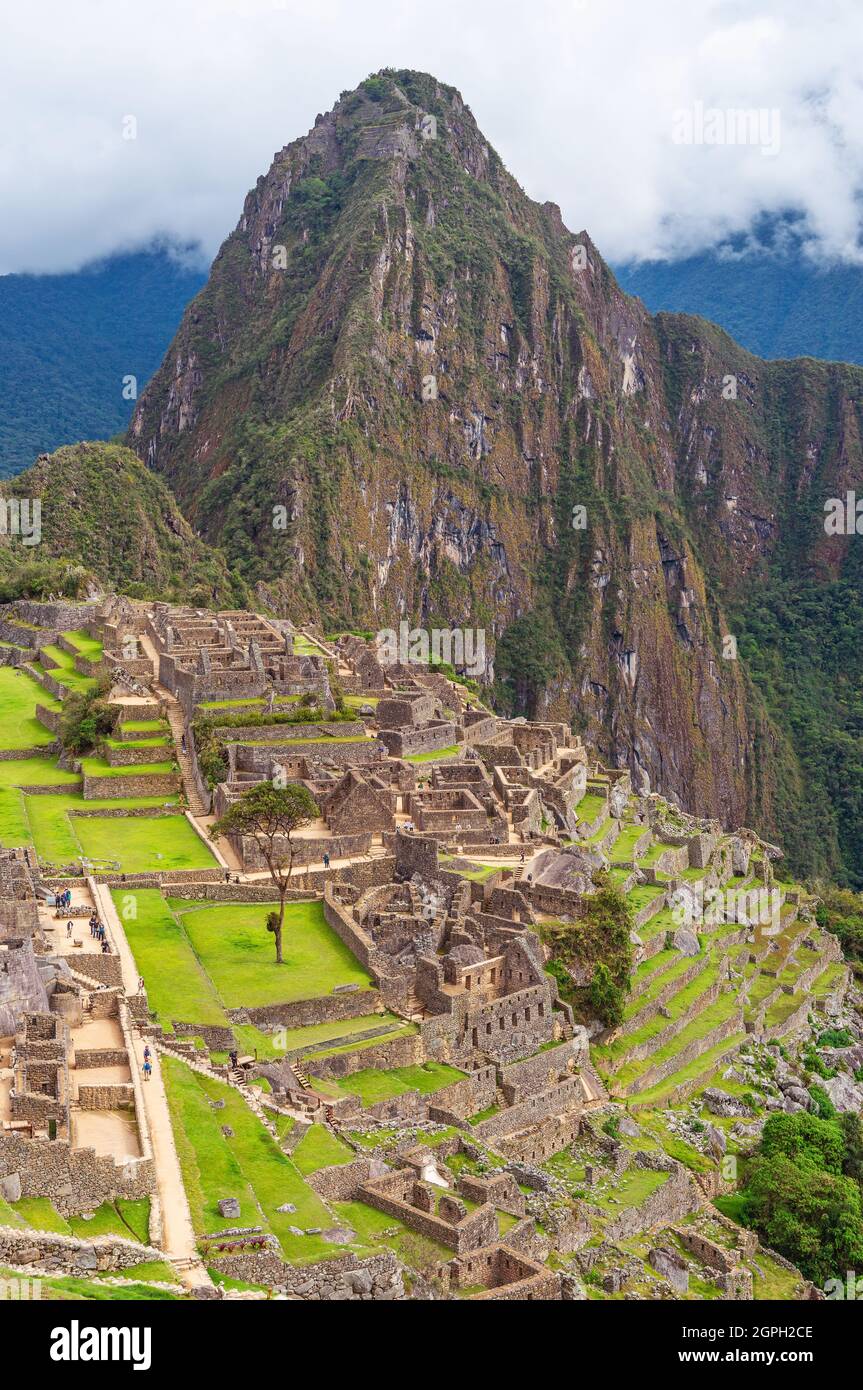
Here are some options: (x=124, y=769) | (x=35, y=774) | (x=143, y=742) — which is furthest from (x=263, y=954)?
(x=35, y=774)

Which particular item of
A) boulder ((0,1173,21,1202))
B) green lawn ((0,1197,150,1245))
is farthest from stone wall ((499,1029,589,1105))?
boulder ((0,1173,21,1202))

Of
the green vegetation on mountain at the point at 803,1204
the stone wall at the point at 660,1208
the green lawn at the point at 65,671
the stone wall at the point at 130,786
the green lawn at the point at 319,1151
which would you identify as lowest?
the green vegetation on mountain at the point at 803,1204

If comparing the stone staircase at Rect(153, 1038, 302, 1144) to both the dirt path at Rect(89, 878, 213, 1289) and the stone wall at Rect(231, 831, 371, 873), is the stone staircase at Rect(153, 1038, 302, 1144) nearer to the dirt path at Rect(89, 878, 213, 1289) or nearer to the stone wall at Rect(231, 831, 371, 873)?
the dirt path at Rect(89, 878, 213, 1289)

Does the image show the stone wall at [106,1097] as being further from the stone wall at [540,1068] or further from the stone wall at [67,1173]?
the stone wall at [540,1068]

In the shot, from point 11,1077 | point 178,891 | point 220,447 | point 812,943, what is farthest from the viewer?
point 220,447

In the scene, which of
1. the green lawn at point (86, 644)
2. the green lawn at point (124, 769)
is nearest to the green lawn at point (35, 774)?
the green lawn at point (124, 769)

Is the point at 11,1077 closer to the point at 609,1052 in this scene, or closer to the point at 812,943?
the point at 609,1052

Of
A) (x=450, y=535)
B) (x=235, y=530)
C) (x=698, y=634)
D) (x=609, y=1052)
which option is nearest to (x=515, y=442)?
(x=450, y=535)
